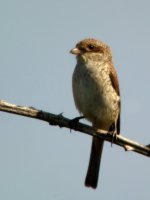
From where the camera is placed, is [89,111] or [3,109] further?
[89,111]

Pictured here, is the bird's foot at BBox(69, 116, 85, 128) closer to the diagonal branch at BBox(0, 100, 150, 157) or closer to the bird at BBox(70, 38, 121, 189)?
the diagonal branch at BBox(0, 100, 150, 157)

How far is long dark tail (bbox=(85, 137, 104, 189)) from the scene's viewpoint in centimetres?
762

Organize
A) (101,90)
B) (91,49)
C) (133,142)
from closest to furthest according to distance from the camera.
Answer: (133,142) → (101,90) → (91,49)

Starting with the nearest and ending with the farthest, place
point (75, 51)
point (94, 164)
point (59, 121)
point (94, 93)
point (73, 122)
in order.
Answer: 1. point (59, 121)
2. point (73, 122)
3. point (94, 93)
4. point (75, 51)
5. point (94, 164)

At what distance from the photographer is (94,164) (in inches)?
303

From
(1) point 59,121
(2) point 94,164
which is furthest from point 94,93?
(2) point 94,164

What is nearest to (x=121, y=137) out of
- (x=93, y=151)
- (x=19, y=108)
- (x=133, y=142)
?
(x=133, y=142)

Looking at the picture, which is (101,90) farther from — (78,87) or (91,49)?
(91,49)

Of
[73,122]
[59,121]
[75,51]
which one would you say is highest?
[75,51]

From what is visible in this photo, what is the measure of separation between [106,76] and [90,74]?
0.69ft

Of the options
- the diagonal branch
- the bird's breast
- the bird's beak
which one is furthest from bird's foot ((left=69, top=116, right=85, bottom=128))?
the bird's beak

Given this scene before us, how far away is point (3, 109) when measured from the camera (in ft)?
18.6

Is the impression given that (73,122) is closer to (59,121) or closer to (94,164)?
(59,121)

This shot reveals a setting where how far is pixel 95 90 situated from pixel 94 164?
4.14ft
